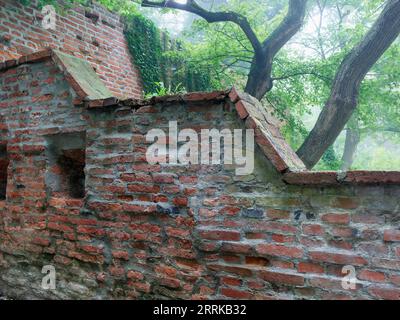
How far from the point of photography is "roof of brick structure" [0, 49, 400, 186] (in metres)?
1.83

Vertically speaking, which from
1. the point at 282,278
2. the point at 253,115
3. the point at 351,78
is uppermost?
the point at 351,78

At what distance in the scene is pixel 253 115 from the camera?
7.11 ft

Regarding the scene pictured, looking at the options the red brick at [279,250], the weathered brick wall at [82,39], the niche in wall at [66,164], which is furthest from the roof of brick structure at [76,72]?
the red brick at [279,250]

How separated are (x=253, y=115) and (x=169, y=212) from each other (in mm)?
896

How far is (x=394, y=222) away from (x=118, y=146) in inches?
75.7

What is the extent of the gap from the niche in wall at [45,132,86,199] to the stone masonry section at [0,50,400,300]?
12 millimetres

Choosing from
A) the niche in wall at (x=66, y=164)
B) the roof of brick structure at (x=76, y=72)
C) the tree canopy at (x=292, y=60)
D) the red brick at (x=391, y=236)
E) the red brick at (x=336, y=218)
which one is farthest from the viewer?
the tree canopy at (x=292, y=60)

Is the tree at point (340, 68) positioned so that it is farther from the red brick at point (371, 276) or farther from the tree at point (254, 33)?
the red brick at point (371, 276)

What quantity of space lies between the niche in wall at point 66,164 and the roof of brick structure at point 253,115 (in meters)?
0.40

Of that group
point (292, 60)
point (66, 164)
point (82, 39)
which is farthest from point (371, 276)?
point (292, 60)

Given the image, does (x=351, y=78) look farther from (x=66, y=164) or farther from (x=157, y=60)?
(x=157, y=60)

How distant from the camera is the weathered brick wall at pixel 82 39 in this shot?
439 cm

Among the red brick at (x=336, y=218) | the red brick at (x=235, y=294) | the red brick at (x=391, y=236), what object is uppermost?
the red brick at (x=336, y=218)
